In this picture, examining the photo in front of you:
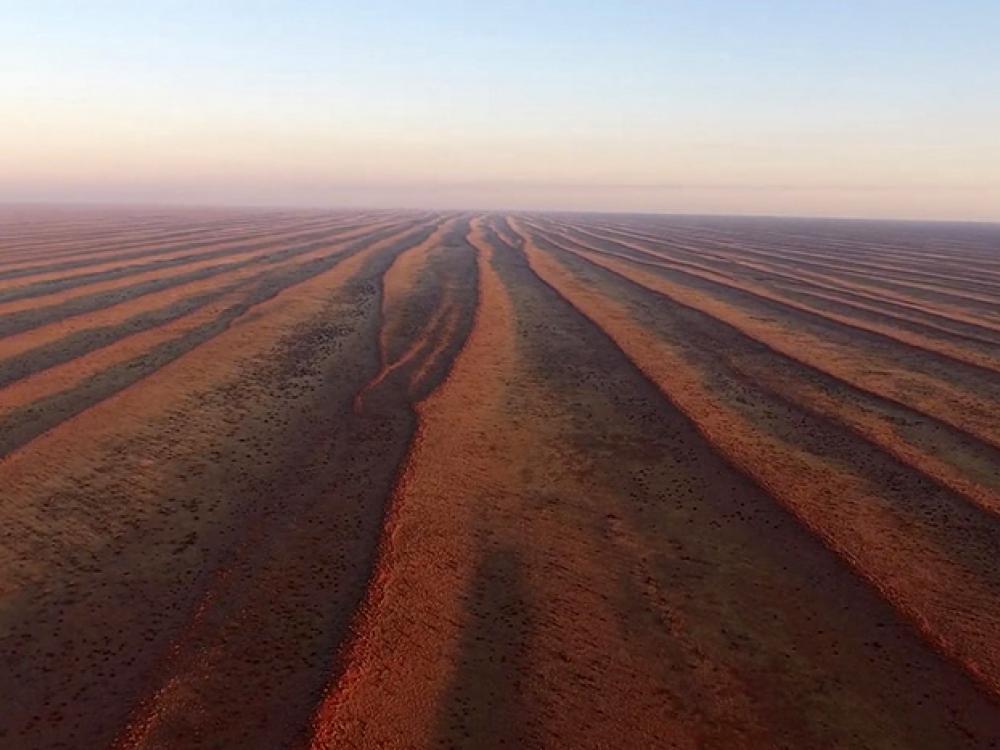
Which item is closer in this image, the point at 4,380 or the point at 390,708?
the point at 390,708

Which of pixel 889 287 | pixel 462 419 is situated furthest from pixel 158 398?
pixel 889 287

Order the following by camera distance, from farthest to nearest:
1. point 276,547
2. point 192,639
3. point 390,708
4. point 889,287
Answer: point 889,287
point 276,547
point 192,639
point 390,708

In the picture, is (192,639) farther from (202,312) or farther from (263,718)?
(202,312)

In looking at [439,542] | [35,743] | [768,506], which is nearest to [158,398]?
[439,542]

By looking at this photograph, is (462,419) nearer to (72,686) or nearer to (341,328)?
(72,686)

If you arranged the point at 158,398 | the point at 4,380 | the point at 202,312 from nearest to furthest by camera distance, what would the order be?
the point at 158,398 → the point at 4,380 → the point at 202,312

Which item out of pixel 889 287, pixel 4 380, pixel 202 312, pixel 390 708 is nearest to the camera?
pixel 390 708
